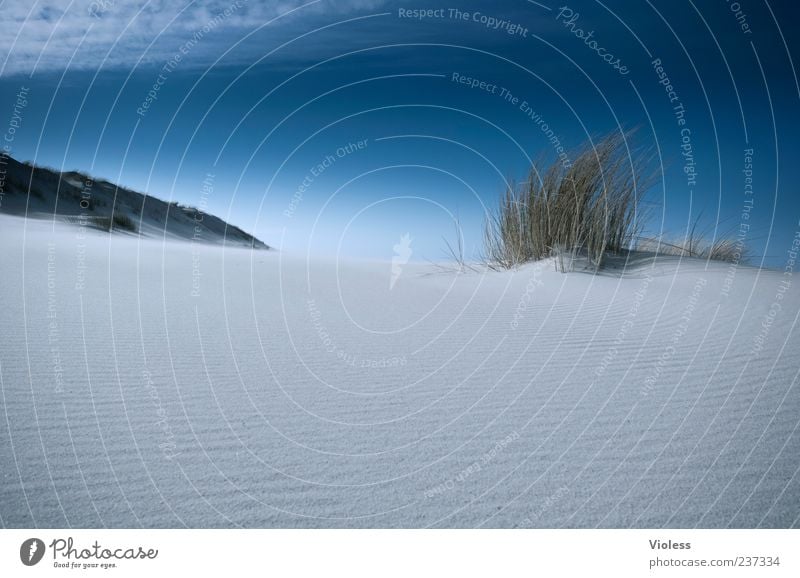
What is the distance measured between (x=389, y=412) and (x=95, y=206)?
11.3 meters

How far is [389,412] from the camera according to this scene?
1.88 m

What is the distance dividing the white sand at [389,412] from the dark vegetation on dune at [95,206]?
470 centimetres

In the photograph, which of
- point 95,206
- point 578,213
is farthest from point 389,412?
point 95,206

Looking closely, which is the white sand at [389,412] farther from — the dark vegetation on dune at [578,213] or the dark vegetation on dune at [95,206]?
the dark vegetation on dune at [95,206]

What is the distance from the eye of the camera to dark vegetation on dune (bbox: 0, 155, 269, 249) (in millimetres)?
8914

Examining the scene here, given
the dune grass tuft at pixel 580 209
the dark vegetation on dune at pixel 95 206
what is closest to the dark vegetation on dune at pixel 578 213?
the dune grass tuft at pixel 580 209

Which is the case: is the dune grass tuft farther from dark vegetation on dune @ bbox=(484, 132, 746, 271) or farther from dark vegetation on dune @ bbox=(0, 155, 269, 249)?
dark vegetation on dune @ bbox=(0, 155, 269, 249)

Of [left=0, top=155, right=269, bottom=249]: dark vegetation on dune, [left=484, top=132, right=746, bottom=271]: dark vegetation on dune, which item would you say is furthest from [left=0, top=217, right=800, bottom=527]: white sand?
[left=0, top=155, right=269, bottom=249]: dark vegetation on dune

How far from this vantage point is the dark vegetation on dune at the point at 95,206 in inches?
351

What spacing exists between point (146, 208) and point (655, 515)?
46.8 ft

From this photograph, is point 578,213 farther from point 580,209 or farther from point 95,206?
point 95,206

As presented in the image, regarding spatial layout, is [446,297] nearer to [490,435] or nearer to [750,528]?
[490,435]

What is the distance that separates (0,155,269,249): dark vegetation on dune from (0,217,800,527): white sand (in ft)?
15.4
